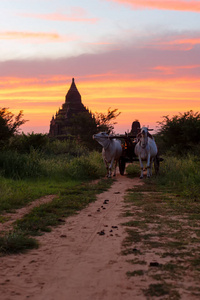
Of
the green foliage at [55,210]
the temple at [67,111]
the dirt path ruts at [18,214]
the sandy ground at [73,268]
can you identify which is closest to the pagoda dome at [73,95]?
the temple at [67,111]

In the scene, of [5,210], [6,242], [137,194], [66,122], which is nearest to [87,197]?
[137,194]

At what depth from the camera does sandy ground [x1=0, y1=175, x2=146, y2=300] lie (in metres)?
3.15

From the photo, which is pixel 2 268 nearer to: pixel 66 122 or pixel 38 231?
pixel 38 231

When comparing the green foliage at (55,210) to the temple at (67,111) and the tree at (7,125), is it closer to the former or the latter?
the tree at (7,125)

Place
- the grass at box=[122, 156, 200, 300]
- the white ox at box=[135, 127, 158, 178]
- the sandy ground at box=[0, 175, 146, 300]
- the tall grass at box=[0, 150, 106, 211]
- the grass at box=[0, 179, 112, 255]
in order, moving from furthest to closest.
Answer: the white ox at box=[135, 127, 158, 178] < the tall grass at box=[0, 150, 106, 211] < the grass at box=[0, 179, 112, 255] < the grass at box=[122, 156, 200, 300] < the sandy ground at box=[0, 175, 146, 300]

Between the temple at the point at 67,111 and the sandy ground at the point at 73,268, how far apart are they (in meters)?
43.7

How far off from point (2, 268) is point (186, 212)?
13.1 ft

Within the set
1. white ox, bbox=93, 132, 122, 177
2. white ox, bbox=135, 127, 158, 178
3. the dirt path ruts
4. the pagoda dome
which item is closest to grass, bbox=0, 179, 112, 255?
the dirt path ruts

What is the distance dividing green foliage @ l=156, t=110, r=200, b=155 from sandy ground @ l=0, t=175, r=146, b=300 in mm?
15313

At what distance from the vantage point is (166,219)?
20.0 ft

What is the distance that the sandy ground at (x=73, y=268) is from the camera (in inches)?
124

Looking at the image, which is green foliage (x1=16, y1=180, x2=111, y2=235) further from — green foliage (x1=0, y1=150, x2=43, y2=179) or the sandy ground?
green foliage (x1=0, y1=150, x2=43, y2=179)

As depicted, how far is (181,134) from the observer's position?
70.5 ft

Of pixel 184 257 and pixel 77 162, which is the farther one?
pixel 77 162
